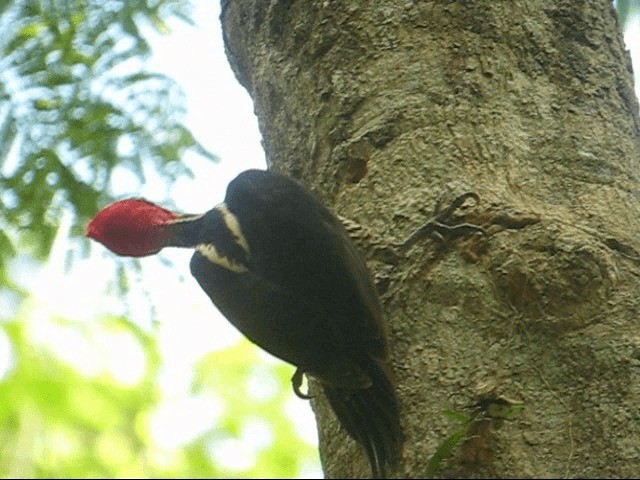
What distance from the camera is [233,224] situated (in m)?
2.39

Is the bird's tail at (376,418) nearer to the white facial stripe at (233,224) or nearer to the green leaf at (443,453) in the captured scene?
the green leaf at (443,453)

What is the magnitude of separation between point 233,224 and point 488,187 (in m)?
0.61

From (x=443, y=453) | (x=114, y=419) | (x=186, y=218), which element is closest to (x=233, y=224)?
(x=186, y=218)

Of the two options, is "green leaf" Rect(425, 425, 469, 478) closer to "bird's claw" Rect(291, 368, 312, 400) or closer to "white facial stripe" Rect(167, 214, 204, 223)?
"bird's claw" Rect(291, 368, 312, 400)

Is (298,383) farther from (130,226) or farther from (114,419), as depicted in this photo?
(114,419)

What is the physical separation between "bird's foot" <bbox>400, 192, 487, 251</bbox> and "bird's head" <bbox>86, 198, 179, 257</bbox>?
888 mm

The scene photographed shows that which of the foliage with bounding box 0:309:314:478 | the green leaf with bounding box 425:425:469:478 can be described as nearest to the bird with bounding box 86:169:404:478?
the green leaf with bounding box 425:425:469:478

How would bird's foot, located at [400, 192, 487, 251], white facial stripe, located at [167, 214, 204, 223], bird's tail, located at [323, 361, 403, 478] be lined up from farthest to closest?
white facial stripe, located at [167, 214, 204, 223] < bird's foot, located at [400, 192, 487, 251] < bird's tail, located at [323, 361, 403, 478]

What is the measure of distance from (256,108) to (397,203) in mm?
802

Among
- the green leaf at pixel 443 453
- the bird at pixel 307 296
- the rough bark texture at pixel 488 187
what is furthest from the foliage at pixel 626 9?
the green leaf at pixel 443 453

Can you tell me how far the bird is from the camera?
80.2 inches

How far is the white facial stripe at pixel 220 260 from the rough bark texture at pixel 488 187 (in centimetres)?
31

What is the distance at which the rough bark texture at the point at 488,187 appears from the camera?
6.32 feet

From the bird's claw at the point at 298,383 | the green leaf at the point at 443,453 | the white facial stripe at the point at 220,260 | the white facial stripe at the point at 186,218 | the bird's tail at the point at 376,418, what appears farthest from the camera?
the white facial stripe at the point at 186,218
